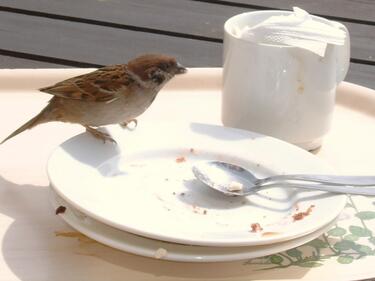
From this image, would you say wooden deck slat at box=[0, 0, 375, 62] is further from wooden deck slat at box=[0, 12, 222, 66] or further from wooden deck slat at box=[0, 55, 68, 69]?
wooden deck slat at box=[0, 55, 68, 69]

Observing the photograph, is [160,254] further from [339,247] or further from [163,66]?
[163,66]

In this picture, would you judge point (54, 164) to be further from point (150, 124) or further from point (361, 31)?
point (361, 31)

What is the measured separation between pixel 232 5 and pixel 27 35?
482mm

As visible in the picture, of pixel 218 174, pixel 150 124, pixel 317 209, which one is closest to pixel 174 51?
pixel 150 124

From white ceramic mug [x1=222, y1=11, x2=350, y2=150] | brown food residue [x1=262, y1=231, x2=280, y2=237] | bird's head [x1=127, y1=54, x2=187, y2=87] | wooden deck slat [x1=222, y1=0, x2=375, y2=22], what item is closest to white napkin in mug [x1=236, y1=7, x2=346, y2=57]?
white ceramic mug [x1=222, y1=11, x2=350, y2=150]

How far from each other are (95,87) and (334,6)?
903 mm

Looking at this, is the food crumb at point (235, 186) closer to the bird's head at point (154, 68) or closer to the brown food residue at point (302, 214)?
the brown food residue at point (302, 214)

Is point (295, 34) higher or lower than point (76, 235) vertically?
higher

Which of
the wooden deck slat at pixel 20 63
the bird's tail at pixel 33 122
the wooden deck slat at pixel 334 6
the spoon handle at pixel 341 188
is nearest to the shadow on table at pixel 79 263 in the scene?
the spoon handle at pixel 341 188

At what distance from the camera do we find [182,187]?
102 centimetres

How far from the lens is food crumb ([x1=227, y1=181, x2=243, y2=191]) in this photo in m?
0.99

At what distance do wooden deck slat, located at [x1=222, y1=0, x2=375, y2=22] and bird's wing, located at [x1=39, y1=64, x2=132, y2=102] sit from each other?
759mm

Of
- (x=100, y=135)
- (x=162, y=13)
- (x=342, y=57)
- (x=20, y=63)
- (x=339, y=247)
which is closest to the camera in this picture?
(x=339, y=247)

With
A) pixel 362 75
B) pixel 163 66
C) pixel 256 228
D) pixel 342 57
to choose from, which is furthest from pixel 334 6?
pixel 256 228
